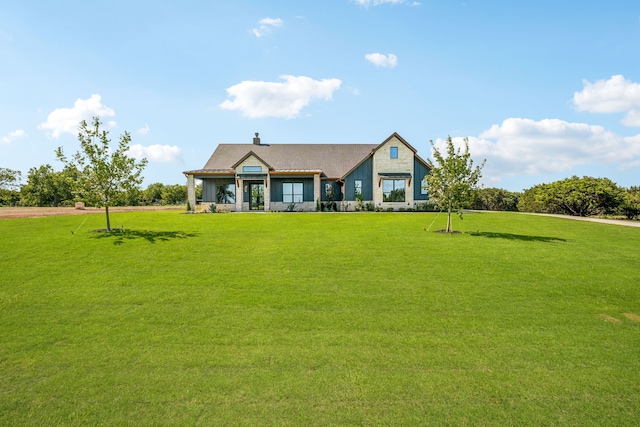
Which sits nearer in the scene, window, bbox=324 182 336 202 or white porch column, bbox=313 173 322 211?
white porch column, bbox=313 173 322 211

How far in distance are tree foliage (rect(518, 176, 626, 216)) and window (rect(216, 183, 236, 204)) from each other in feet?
82.9

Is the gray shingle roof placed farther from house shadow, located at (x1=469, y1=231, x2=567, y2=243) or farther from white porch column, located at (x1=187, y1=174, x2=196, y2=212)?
house shadow, located at (x1=469, y1=231, x2=567, y2=243)

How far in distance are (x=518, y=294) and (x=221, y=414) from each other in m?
6.55

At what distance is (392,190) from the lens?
3028cm

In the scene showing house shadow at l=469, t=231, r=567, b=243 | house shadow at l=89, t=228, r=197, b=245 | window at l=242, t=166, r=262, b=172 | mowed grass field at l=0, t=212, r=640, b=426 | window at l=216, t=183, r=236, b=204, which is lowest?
mowed grass field at l=0, t=212, r=640, b=426

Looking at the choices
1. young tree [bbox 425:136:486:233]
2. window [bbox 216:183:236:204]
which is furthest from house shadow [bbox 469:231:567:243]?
window [bbox 216:183:236:204]

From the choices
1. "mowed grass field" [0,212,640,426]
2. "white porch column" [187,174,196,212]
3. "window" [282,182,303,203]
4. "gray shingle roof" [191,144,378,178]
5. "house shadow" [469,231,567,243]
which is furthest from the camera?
"gray shingle roof" [191,144,378,178]

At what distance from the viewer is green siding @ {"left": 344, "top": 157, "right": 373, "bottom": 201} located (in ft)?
100

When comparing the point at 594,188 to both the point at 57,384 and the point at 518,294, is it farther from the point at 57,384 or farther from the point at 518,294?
the point at 57,384

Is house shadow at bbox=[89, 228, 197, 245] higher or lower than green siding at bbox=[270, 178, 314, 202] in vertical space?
lower

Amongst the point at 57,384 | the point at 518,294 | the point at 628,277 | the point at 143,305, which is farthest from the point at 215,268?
the point at 628,277

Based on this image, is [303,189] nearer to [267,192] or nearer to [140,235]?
[267,192]

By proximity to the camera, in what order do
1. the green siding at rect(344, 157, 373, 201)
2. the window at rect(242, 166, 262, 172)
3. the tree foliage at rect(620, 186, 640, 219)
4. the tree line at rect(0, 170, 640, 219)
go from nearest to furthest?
the tree line at rect(0, 170, 640, 219) → the tree foliage at rect(620, 186, 640, 219) → the window at rect(242, 166, 262, 172) → the green siding at rect(344, 157, 373, 201)

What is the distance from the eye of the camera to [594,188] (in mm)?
26031
